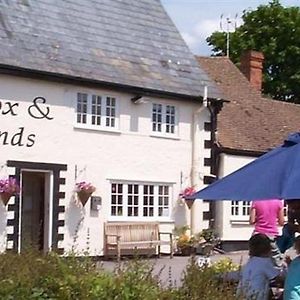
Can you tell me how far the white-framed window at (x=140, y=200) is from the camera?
2266 centimetres

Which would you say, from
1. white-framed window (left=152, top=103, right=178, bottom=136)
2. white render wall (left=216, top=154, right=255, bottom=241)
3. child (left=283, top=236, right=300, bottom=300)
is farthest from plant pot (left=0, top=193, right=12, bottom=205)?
child (left=283, top=236, right=300, bottom=300)

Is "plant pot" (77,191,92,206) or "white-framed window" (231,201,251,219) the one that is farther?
"white-framed window" (231,201,251,219)

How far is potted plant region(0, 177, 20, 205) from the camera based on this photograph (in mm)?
19828

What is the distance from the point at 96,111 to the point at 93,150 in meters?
0.98

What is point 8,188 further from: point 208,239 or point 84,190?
point 208,239

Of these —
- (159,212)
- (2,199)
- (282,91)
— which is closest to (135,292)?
(2,199)

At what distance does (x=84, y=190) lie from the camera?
69.9ft

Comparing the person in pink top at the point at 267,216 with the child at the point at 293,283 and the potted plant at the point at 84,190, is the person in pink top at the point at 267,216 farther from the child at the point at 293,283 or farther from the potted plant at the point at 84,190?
the potted plant at the point at 84,190

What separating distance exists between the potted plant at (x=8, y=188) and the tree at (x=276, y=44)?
1032 inches

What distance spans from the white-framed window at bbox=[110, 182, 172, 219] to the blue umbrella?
1466cm

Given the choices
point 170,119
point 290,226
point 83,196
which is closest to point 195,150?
point 170,119

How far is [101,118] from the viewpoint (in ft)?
73.3

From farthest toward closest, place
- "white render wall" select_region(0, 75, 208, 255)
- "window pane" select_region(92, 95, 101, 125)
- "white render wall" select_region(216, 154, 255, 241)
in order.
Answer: "white render wall" select_region(216, 154, 255, 241), "window pane" select_region(92, 95, 101, 125), "white render wall" select_region(0, 75, 208, 255)

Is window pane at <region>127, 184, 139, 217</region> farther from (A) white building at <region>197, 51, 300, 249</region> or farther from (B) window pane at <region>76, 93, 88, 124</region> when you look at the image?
(A) white building at <region>197, 51, 300, 249</region>
